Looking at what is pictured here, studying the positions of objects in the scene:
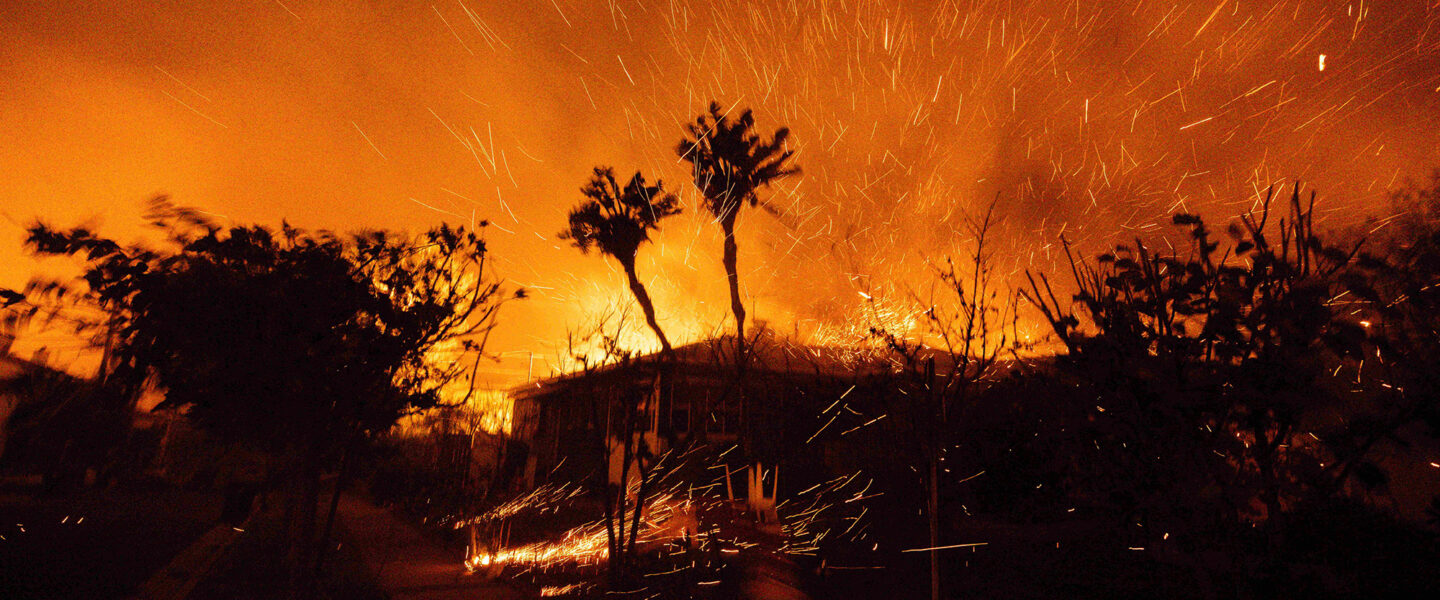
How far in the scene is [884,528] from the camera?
11266mm

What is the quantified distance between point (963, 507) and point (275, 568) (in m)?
10.2

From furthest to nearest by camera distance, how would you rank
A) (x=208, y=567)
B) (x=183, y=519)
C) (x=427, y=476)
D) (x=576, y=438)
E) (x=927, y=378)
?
1. (x=576, y=438)
2. (x=427, y=476)
3. (x=183, y=519)
4. (x=208, y=567)
5. (x=927, y=378)

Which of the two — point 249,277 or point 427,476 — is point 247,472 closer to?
point 249,277

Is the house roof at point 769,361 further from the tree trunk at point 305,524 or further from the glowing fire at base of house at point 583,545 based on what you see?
the tree trunk at point 305,524

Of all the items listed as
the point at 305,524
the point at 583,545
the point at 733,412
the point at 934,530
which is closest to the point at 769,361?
the point at 733,412

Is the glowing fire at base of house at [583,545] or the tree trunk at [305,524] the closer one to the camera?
the tree trunk at [305,524]

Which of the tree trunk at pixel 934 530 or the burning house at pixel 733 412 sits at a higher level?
the burning house at pixel 733 412

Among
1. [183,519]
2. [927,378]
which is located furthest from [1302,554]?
[183,519]

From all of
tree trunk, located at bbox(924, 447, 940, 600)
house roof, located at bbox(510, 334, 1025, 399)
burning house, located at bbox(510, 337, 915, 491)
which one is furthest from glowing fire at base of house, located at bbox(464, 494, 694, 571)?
tree trunk, located at bbox(924, 447, 940, 600)

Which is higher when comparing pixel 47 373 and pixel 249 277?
pixel 249 277

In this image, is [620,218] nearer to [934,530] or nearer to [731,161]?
[731,161]

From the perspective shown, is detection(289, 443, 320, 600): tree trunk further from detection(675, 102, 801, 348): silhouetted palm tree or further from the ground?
detection(675, 102, 801, 348): silhouetted palm tree

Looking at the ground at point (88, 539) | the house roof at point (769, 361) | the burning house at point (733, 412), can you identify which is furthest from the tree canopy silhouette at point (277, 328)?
the house roof at point (769, 361)

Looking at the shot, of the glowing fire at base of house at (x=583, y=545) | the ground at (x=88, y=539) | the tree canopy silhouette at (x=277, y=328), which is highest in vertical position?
the tree canopy silhouette at (x=277, y=328)
